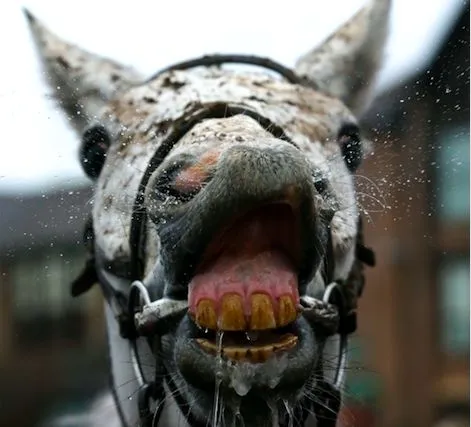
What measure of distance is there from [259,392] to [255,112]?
0.26m

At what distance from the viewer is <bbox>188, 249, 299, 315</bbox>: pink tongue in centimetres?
51

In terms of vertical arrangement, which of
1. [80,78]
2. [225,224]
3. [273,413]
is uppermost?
[80,78]

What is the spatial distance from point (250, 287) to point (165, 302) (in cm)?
11

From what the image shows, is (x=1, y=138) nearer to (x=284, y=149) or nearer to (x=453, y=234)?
(x=284, y=149)

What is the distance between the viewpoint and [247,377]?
0.52 meters

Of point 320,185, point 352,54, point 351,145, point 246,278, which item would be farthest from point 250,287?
point 352,54

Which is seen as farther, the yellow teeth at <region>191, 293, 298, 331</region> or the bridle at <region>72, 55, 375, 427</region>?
the bridle at <region>72, 55, 375, 427</region>

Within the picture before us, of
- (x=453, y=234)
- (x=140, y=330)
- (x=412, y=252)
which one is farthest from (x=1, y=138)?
(x=453, y=234)

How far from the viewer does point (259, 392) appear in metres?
0.52

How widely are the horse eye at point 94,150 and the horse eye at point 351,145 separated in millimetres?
225

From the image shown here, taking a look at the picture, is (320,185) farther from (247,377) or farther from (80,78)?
(80,78)

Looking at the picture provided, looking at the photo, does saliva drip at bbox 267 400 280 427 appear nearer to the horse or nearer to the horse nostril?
the horse

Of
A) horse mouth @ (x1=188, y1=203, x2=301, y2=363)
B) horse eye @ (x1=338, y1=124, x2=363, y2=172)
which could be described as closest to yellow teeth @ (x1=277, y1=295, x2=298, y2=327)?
horse mouth @ (x1=188, y1=203, x2=301, y2=363)

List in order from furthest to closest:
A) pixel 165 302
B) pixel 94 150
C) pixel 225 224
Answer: pixel 94 150 < pixel 165 302 < pixel 225 224
